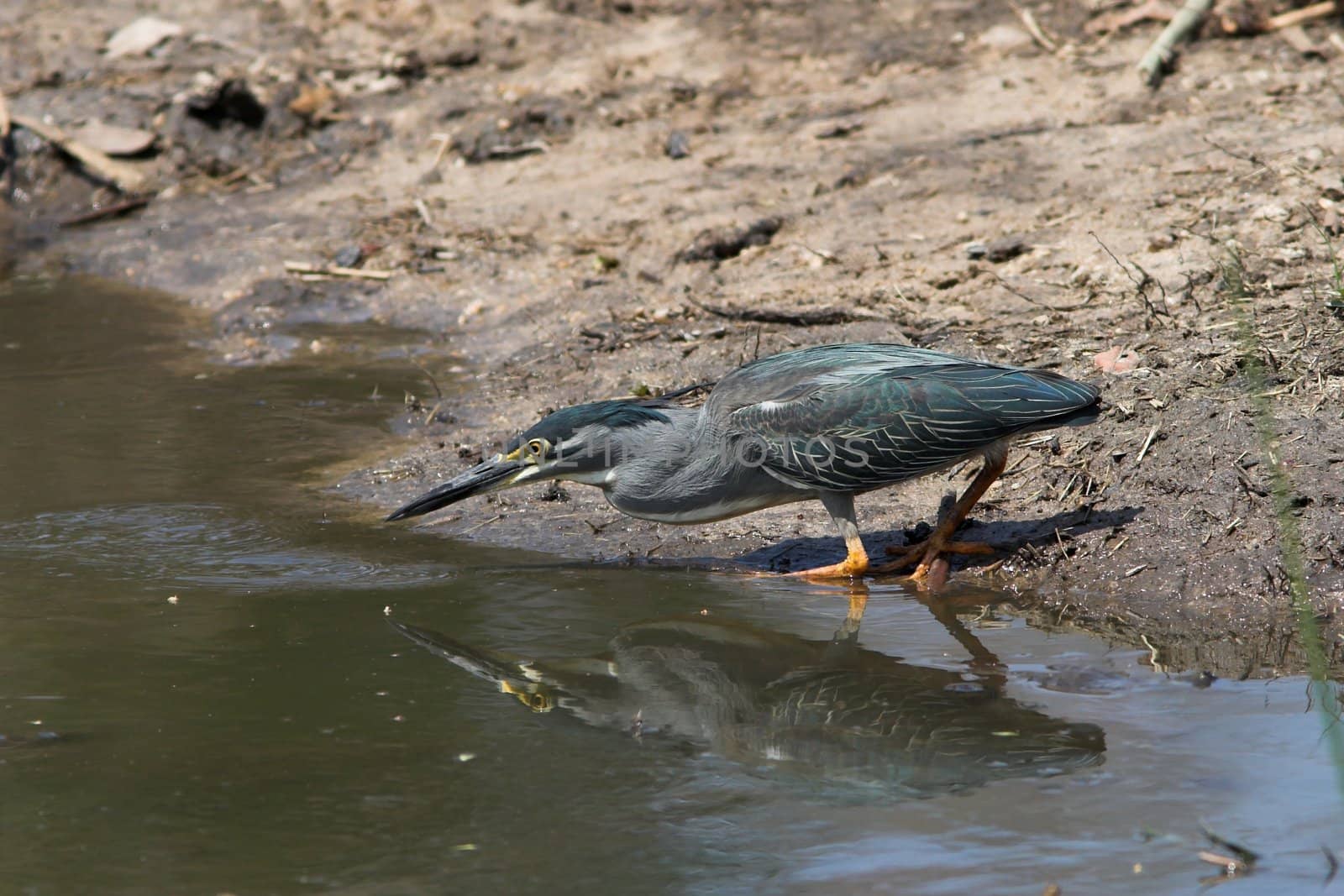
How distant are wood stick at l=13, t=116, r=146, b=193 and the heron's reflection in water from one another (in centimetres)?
761

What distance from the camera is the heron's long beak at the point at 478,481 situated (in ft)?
18.9

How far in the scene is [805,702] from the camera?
4.59 m

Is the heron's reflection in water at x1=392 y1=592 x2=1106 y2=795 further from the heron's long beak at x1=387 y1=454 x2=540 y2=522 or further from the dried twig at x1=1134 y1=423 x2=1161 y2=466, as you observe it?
the dried twig at x1=1134 y1=423 x2=1161 y2=466

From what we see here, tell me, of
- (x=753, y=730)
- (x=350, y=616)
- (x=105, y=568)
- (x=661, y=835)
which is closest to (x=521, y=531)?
(x=350, y=616)

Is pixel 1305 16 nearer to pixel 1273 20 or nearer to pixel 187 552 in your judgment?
pixel 1273 20

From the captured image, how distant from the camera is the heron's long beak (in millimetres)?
5766

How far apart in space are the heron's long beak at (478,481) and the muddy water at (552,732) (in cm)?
27

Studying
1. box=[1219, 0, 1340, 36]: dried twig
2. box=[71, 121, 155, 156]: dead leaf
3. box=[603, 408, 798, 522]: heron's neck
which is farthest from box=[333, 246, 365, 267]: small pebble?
box=[1219, 0, 1340, 36]: dried twig

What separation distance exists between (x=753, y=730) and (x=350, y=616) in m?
1.69

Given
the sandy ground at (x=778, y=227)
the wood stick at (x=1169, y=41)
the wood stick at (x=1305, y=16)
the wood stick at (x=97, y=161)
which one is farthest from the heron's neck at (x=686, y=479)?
the wood stick at (x=97, y=161)

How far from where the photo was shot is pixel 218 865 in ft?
11.7

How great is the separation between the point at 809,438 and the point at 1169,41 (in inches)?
216

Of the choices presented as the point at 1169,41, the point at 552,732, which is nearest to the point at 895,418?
the point at 552,732

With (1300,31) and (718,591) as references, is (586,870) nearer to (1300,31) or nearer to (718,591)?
(718,591)
